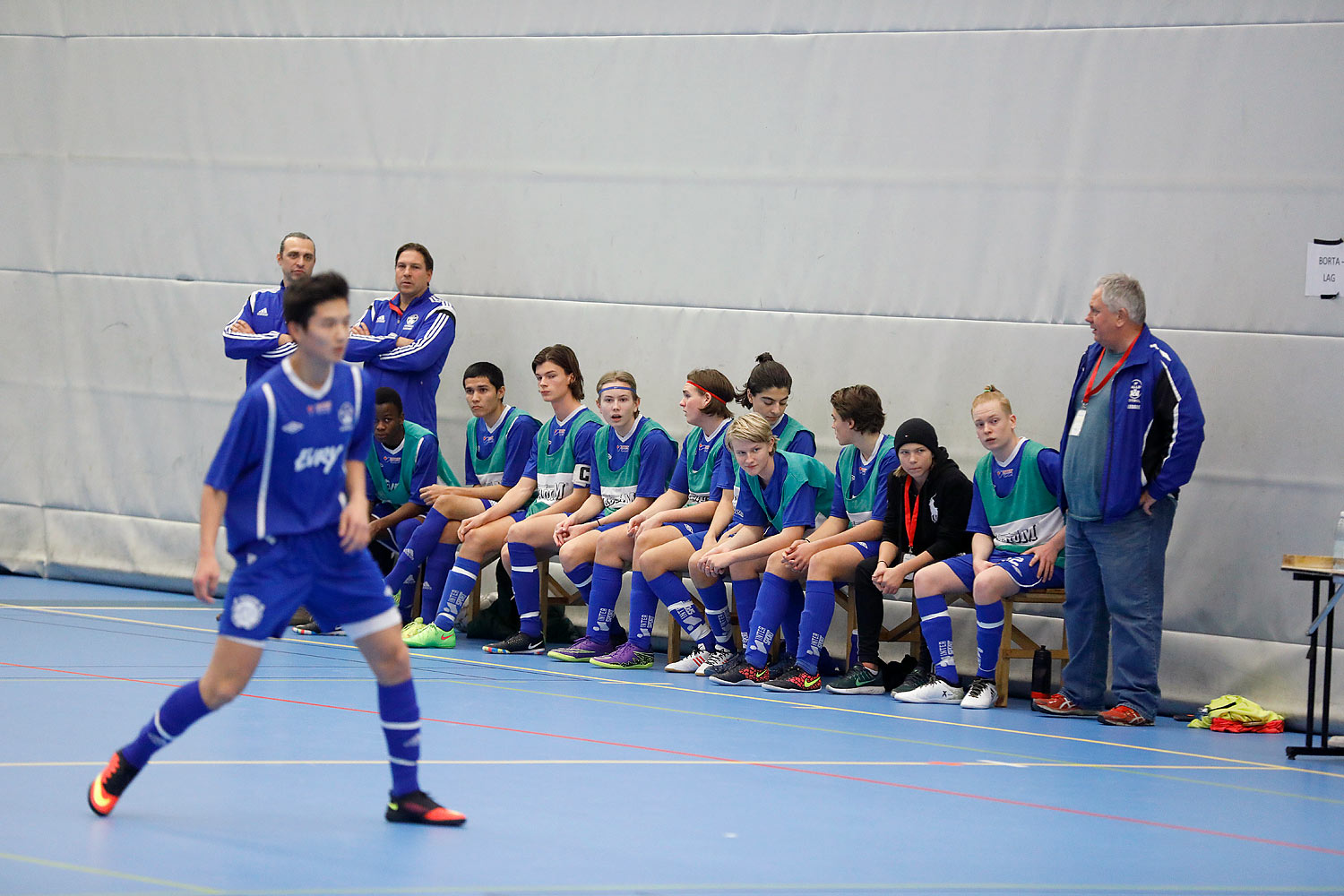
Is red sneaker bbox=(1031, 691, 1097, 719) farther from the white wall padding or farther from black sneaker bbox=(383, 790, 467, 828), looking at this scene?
black sneaker bbox=(383, 790, 467, 828)

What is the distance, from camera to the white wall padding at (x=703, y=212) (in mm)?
7051

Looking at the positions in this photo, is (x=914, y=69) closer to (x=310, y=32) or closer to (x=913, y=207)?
(x=913, y=207)

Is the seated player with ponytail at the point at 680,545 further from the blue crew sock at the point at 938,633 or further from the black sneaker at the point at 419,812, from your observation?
the black sneaker at the point at 419,812

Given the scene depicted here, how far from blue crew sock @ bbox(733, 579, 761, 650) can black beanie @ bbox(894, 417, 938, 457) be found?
3.36 feet

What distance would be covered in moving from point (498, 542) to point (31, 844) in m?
4.57

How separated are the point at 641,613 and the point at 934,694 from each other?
1601 mm

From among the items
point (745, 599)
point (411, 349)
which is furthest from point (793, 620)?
point (411, 349)

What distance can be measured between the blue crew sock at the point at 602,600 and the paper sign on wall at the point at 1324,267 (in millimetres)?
3588

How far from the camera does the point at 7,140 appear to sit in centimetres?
1041

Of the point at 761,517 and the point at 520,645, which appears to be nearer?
the point at 761,517

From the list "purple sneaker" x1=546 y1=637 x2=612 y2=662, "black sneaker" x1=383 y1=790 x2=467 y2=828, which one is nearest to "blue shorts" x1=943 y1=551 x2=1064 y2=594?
"purple sneaker" x1=546 y1=637 x2=612 y2=662

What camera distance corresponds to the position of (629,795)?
4672 mm

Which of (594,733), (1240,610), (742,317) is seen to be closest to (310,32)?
(742,317)

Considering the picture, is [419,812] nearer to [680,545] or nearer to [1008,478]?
[680,545]
